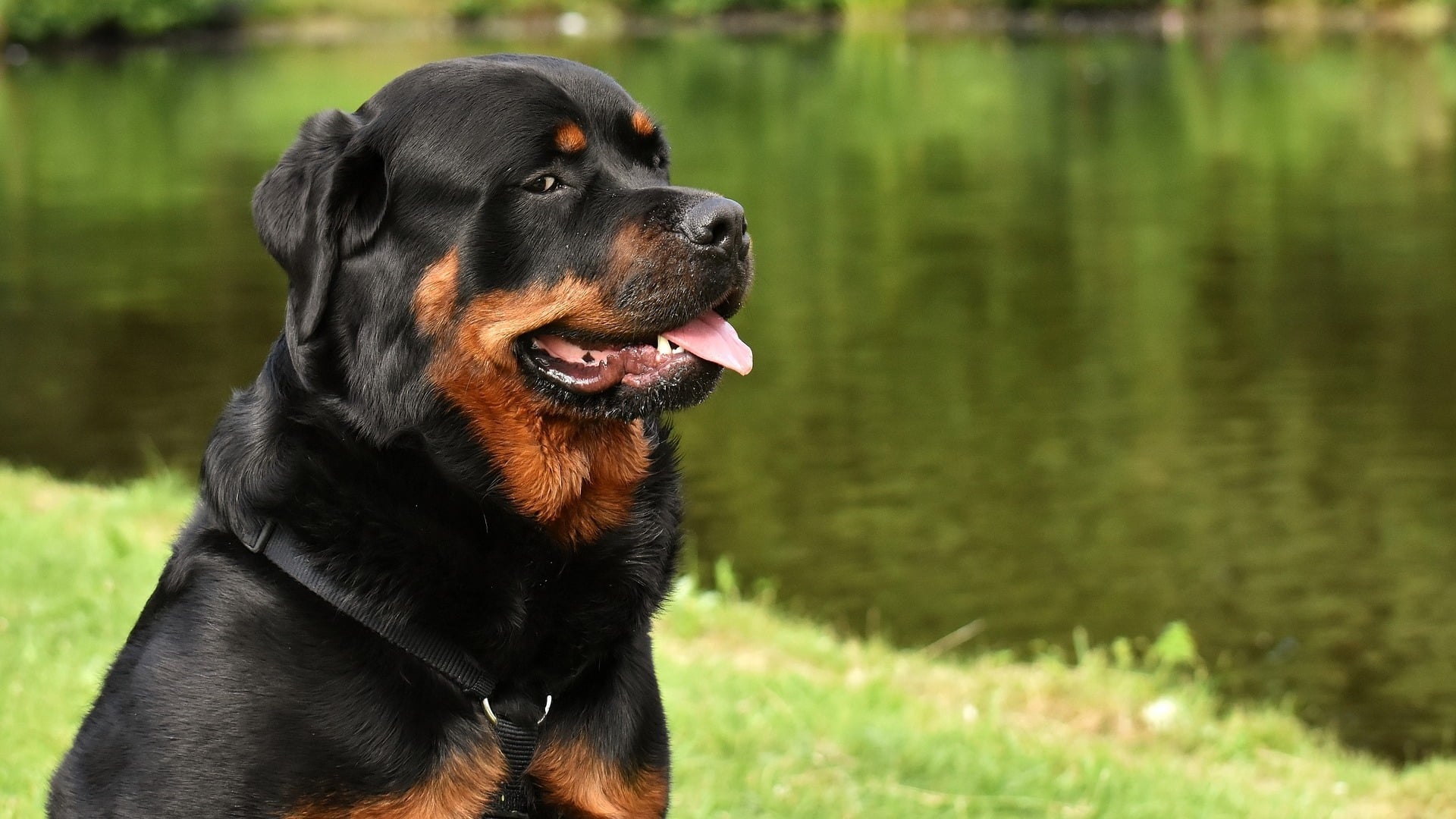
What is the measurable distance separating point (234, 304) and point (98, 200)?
996 cm

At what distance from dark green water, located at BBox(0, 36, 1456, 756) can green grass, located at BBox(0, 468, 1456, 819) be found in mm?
1357

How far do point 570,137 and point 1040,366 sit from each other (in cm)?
1125

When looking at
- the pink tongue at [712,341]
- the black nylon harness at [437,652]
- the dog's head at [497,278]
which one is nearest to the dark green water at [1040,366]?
the pink tongue at [712,341]

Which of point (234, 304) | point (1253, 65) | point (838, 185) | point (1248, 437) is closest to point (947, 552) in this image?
point (1248, 437)

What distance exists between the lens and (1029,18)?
67.1 m

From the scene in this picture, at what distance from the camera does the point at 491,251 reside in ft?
11.0

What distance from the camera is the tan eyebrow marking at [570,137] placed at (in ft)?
11.3

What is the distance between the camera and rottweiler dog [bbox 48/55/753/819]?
3131 millimetres

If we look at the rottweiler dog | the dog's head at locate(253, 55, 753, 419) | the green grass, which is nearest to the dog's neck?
the rottweiler dog

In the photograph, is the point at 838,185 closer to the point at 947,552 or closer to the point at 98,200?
the point at 98,200

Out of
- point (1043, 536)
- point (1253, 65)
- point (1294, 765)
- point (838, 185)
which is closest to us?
point (1294, 765)

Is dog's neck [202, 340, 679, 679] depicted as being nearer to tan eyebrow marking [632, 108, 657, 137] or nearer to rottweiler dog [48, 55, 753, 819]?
rottweiler dog [48, 55, 753, 819]

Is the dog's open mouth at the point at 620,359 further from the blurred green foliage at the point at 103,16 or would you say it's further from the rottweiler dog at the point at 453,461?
the blurred green foliage at the point at 103,16

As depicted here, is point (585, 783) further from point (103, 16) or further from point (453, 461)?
point (103, 16)
